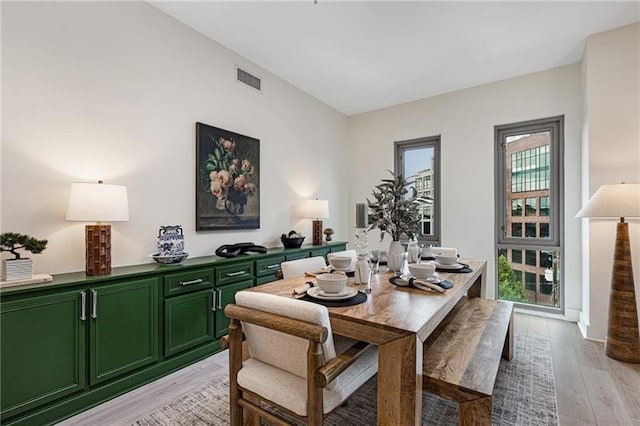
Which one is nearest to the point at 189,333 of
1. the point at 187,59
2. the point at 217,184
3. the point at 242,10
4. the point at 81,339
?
the point at 81,339

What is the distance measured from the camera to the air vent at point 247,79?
138 inches

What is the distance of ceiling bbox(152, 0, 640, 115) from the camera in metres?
2.69

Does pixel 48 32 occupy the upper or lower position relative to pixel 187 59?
lower

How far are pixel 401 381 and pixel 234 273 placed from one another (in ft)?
6.65

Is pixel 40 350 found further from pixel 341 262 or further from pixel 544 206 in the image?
pixel 544 206

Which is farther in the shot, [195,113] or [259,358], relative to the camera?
[195,113]

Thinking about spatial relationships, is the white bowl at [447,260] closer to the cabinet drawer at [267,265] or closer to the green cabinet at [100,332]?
the cabinet drawer at [267,265]

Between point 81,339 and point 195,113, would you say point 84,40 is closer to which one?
point 195,113

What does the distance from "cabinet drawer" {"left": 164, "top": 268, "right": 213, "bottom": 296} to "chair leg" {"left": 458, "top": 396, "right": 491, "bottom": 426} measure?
6.97 feet

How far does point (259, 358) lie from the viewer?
1584 millimetres

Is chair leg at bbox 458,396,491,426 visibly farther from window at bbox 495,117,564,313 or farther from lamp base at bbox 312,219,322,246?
window at bbox 495,117,564,313

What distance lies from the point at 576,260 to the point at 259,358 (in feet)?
12.9

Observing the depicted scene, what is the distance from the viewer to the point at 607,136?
297 centimetres

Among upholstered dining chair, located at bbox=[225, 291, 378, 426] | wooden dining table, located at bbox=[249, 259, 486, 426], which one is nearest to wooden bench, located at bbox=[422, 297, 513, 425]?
wooden dining table, located at bbox=[249, 259, 486, 426]
